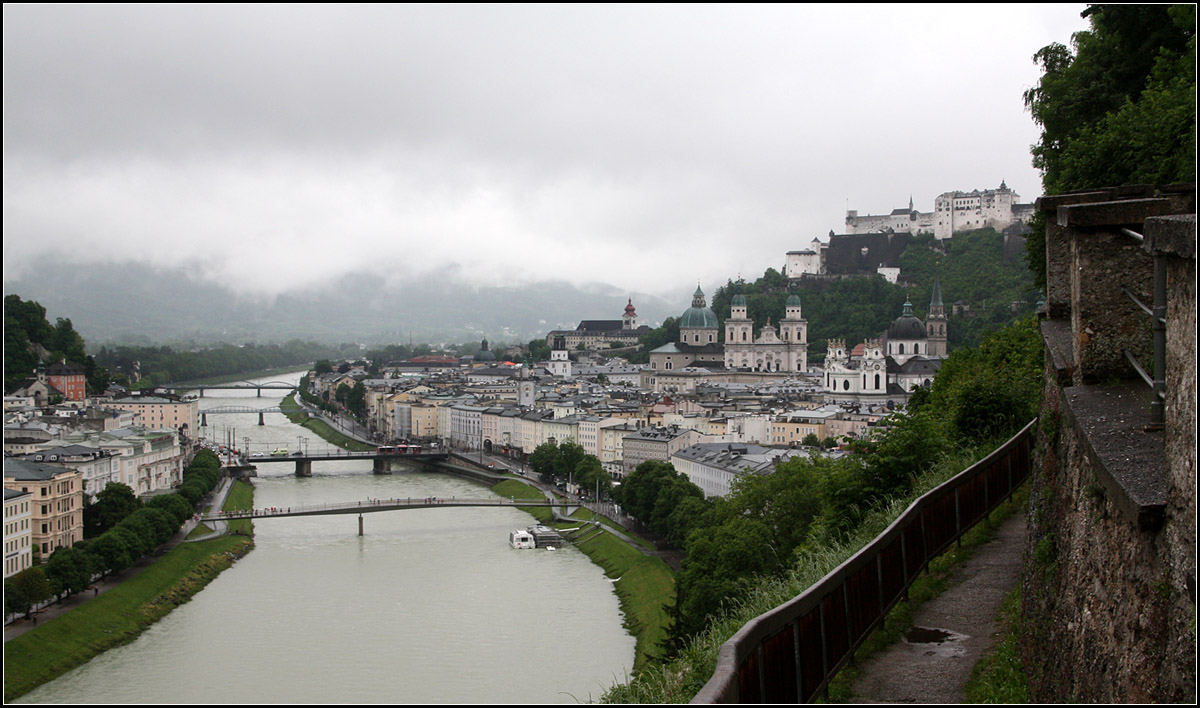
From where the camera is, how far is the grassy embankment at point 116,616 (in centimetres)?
1684

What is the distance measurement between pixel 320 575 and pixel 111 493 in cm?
719

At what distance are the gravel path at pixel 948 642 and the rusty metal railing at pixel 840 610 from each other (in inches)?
5.0

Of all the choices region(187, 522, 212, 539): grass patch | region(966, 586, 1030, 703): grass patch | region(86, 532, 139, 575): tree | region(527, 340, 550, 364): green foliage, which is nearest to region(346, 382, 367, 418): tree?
region(527, 340, 550, 364): green foliage

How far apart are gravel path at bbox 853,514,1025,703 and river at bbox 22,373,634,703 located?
7608mm

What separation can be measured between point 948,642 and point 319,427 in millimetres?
59379

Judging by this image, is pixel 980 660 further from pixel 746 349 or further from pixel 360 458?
pixel 746 349

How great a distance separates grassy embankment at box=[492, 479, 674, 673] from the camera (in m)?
17.6

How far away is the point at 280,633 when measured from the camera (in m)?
18.2

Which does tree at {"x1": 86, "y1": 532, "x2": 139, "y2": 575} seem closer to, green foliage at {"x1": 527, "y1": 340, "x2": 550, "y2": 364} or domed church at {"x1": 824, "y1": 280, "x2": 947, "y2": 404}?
domed church at {"x1": 824, "y1": 280, "x2": 947, "y2": 404}

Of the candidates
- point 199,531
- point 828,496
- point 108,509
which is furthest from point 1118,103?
point 108,509

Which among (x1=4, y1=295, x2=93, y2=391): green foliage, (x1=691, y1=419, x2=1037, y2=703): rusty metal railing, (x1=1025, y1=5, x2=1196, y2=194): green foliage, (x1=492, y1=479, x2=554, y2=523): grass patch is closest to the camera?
(x1=691, y1=419, x2=1037, y2=703): rusty metal railing

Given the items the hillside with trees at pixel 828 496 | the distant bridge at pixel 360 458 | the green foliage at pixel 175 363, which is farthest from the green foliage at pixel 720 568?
the green foliage at pixel 175 363

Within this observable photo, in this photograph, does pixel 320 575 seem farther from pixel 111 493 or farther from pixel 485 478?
pixel 485 478

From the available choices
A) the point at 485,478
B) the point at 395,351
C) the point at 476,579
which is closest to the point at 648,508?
the point at 476,579
